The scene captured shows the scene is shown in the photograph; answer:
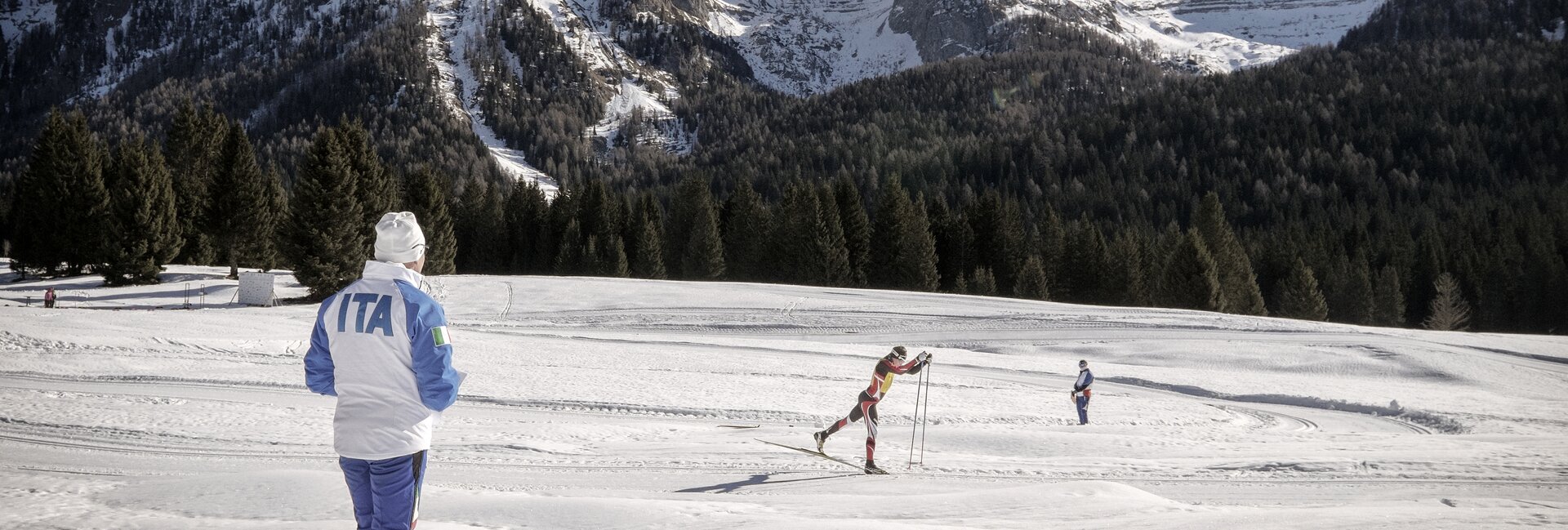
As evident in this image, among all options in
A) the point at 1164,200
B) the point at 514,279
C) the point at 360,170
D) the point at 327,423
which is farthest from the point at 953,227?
the point at 1164,200

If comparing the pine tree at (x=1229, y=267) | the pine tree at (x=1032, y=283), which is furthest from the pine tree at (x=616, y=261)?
the pine tree at (x=1229, y=267)

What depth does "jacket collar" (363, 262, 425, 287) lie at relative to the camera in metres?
4.83

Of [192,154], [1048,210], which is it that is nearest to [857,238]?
[1048,210]

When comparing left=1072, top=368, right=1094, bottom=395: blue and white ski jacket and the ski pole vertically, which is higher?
left=1072, top=368, right=1094, bottom=395: blue and white ski jacket

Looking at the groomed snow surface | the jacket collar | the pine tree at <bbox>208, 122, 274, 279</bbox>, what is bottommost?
the groomed snow surface

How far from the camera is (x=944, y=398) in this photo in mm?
20359

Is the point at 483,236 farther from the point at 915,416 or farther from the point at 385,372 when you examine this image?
the point at 385,372

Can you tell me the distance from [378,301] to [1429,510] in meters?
9.39

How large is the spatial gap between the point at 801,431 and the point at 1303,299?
7284 cm

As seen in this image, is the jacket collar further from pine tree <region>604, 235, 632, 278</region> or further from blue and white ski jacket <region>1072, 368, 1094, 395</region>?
pine tree <region>604, 235, 632, 278</region>

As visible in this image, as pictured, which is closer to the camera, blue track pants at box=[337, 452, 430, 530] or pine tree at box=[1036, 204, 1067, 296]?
blue track pants at box=[337, 452, 430, 530]

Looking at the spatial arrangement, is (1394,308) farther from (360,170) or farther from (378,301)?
(378,301)

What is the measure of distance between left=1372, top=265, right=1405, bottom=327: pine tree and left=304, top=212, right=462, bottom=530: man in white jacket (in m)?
93.4

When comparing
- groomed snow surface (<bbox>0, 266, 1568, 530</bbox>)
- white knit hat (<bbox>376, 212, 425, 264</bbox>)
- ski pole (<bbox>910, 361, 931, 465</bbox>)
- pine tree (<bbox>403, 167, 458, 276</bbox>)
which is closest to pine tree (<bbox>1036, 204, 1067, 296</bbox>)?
groomed snow surface (<bbox>0, 266, 1568, 530</bbox>)
